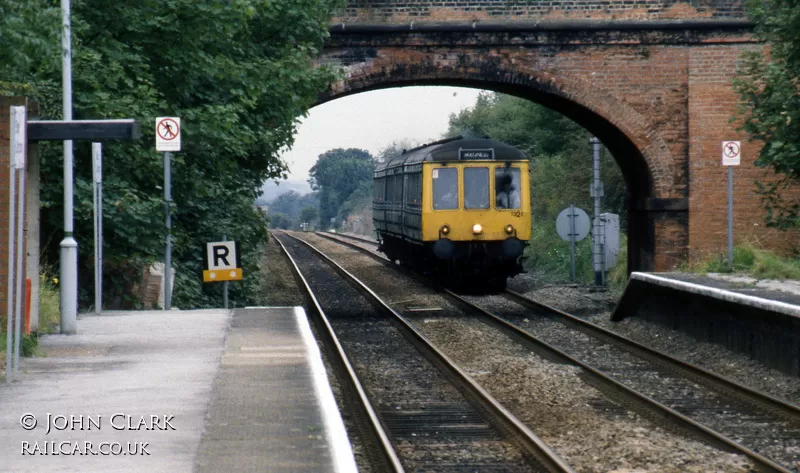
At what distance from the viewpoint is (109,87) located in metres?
15.3

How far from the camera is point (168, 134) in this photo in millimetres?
14500

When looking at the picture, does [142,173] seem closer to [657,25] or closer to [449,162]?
[449,162]

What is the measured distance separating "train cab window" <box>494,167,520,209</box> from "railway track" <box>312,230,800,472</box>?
17.7 feet

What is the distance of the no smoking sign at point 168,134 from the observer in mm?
14461

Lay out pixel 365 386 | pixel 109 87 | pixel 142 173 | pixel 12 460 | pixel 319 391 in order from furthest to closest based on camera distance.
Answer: pixel 142 173 < pixel 109 87 < pixel 365 386 < pixel 319 391 < pixel 12 460

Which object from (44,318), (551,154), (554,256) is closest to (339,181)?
(551,154)

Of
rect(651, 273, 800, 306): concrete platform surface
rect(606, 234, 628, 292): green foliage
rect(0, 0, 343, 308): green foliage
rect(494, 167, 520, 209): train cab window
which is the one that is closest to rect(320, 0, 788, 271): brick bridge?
rect(494, 167, 520, 209): train cab window

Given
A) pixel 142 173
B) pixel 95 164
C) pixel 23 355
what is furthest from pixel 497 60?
pixel 23 355

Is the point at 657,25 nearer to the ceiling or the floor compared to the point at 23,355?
nearer to the ceiling

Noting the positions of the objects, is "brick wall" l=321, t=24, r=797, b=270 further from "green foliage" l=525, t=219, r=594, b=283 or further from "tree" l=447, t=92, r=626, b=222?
"tree" l=447, t=92, r=626, b=222

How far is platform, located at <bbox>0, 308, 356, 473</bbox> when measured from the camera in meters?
6.55

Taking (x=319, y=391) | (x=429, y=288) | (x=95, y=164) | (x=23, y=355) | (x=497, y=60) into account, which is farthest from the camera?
(x=429, y=288)

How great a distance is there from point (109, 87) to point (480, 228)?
936 cm

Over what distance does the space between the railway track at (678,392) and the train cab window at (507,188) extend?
17.7ft
